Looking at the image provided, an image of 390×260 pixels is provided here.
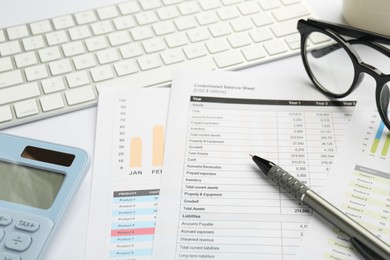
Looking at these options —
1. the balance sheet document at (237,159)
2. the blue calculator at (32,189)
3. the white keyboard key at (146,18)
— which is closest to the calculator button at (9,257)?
the blue calculator at (32,189)

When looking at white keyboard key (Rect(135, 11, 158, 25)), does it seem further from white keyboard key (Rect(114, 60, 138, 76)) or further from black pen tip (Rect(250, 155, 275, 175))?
black pen tip (Rect(250, 155, 275, 175))

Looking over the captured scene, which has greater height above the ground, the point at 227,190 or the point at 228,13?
the point at 228,13

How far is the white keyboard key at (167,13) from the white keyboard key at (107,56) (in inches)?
3.3

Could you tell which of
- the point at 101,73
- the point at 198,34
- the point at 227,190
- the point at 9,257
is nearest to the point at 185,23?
the point at 198,34

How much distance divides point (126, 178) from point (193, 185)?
0.22 feet

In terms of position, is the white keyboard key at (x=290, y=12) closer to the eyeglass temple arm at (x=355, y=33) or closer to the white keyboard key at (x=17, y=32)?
the eyeglass temple arm at (x=355, y=33)

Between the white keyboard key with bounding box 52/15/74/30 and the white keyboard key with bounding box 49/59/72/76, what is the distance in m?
0.06

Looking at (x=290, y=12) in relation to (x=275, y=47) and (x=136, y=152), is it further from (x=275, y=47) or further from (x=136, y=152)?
(x=136, y=152)

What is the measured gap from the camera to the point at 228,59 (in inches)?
21.3

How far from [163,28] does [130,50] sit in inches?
2.1

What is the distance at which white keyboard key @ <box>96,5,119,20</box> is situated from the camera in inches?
23.0

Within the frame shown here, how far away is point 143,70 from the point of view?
20.8 inches

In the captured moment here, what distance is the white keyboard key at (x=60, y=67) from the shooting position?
52 centimetres

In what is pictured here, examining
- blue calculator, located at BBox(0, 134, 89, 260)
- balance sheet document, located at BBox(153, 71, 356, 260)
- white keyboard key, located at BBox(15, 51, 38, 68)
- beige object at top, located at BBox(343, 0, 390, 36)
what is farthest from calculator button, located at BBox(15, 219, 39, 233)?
beige object at top, located at BBox(343, 0, 390, 36)
